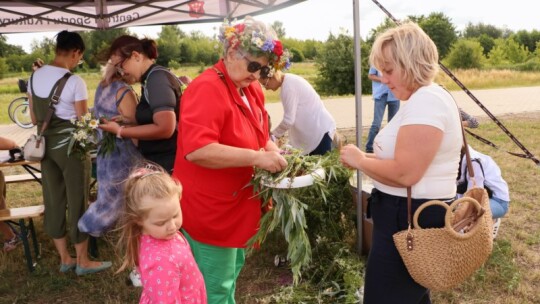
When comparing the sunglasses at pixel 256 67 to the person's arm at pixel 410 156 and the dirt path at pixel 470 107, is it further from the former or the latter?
the dirt path at pixel 470 107

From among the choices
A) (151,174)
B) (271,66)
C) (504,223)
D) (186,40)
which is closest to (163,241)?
(151,174)

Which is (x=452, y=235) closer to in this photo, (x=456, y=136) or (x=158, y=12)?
(x=456, y=136)

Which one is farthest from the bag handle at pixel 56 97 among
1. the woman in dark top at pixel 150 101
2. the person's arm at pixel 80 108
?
the woman in dark top at pixel 150 101

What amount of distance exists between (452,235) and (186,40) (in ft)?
175

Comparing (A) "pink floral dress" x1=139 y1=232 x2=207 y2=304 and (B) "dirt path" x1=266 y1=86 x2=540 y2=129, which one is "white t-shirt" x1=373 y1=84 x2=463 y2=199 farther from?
(B) "dirt path" x1=266 y1=86 x2=540 y2=129

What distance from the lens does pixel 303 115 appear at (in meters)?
3.88

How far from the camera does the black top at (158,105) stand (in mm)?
2754

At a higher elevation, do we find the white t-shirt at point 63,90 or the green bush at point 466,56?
the green bush at point 466,56

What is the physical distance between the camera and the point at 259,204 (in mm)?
2215

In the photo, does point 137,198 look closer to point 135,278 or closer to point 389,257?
point 389,257

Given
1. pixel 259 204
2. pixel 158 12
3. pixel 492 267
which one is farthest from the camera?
pixel 158 12

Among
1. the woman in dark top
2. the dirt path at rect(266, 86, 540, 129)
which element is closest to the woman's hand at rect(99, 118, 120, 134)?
the woman in dark top

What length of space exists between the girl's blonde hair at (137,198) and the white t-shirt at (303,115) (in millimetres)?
1981

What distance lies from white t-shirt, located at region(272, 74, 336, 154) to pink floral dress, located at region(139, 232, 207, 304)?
6.80 feet
